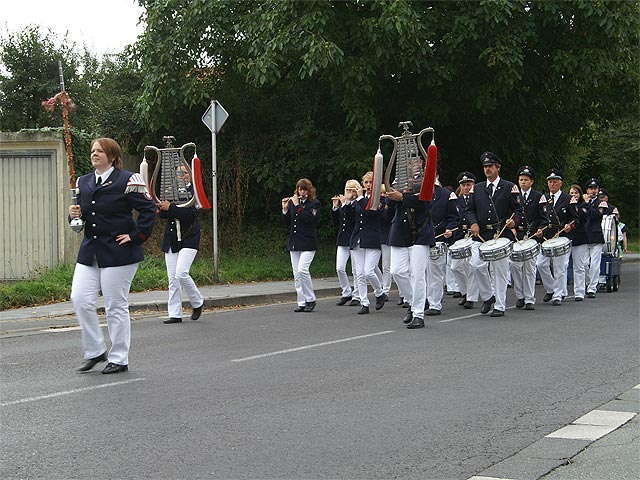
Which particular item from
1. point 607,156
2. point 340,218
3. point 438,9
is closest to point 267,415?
point 340,218

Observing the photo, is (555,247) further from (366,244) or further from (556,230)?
(366,244)

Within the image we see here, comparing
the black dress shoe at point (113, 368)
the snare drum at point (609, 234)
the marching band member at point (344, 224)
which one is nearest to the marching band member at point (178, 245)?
the marching band member at point (344, 224)

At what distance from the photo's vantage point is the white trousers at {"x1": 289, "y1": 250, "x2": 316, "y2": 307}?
1474cm

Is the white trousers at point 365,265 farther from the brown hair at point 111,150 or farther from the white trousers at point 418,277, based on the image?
the brown hair at point 111,150

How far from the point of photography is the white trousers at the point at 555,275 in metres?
16.7

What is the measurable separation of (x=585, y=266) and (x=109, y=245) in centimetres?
1162

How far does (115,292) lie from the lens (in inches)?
348

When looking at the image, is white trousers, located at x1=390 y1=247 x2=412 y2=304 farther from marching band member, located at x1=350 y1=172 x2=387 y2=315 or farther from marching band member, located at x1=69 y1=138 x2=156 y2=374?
marching band member, located at x1=69 y1=138 x2=156 y2=374

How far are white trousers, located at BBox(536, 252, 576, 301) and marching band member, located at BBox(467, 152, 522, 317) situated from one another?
2266 mm

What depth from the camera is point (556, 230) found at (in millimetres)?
17219

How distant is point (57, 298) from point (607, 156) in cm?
4081

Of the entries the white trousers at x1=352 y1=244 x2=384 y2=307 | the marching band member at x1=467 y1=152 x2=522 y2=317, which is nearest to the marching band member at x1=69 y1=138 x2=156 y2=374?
the white trousers at x1=352 y1=244 x2=384 y2=307

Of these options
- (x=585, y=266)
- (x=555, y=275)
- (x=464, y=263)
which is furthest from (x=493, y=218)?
(x=585, y=266)

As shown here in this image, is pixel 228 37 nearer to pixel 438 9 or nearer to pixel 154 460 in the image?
pixel 438 9
